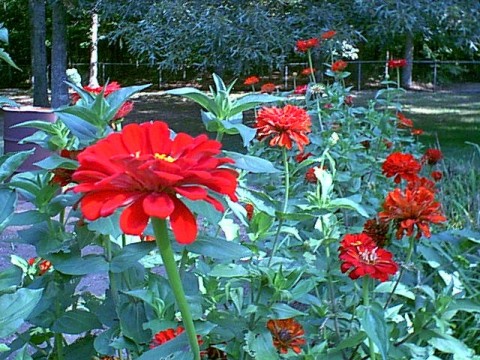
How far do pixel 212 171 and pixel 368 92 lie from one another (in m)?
15.5

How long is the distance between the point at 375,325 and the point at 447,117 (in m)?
10.7

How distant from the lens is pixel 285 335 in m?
1.27

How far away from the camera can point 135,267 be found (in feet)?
4.17

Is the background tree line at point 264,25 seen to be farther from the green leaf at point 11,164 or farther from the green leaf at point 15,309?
the green leaf at point 15,309

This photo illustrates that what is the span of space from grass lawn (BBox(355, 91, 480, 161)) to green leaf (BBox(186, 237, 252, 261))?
18.1 ft

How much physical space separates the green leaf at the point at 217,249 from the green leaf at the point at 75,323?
391mm

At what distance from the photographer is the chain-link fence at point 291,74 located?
1564 centimetres

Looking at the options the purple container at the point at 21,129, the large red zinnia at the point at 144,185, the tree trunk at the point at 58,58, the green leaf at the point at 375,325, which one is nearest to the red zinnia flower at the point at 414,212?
the green leaf at the point at 375,325

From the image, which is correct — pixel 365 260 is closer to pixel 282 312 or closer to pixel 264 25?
pixel 282 312

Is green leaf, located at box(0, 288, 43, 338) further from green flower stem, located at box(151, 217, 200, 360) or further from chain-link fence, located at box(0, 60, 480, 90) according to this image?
chain-link fence, located at box(0, 60, 480, 90)

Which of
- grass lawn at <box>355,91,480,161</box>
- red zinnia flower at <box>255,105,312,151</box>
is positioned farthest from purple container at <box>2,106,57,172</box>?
red zinnia flower at <box>255,105,312,151</box>

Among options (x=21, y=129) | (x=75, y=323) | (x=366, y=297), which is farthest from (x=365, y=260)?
(x=21, y=129)

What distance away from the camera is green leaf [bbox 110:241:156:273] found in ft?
3.43

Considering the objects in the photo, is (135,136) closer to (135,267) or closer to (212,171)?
(212,171)
